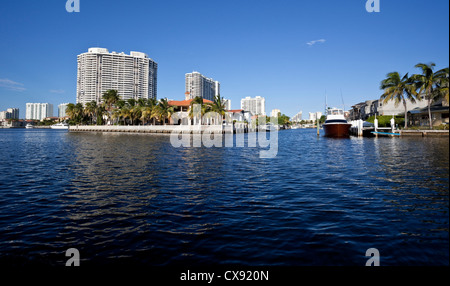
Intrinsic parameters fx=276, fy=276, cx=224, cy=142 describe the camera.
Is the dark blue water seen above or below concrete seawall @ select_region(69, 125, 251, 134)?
below

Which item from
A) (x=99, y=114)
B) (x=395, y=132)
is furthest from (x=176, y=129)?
(x=395, y=132)

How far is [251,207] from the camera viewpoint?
955 centimetres

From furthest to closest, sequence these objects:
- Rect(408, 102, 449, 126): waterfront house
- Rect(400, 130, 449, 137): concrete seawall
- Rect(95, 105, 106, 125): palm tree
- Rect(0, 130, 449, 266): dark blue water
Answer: Rect(95, 105, 106, 125): palm tree < Rect(408, 102, 449, 126): waterfront house < Rect(400, 130, 449, 137): concrete seawall < Rect(0, 130, 449, 266): dark blue water

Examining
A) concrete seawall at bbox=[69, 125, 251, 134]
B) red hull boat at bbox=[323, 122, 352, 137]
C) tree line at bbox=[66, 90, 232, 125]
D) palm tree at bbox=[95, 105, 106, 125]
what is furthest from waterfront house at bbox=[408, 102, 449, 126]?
palm tree at bbox=[95, 105, 106, 125]

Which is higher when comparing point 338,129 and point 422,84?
point 422,84

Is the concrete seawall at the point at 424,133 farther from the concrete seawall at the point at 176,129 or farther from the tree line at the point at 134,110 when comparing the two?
the tree line at the point at 134,110

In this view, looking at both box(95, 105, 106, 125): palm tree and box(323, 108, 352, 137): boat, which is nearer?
box(323, 108, 352, 137): boat

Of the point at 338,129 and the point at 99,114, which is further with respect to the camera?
the point at 99,114

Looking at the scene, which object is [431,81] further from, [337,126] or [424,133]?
[337,126]

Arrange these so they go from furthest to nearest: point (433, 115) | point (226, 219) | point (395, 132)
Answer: point (433, 115) < point (395, 132) < point (226, 219)

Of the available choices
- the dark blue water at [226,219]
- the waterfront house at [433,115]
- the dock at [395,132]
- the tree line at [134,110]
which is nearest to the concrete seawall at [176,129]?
the tree line at [134,110]

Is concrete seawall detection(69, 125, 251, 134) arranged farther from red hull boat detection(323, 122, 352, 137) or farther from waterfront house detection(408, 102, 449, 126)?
waterfront house detection(408, 102, 449, 126)
